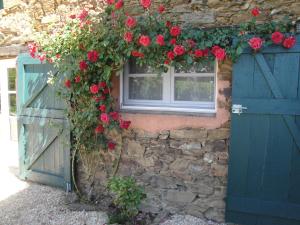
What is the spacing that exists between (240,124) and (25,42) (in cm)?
337

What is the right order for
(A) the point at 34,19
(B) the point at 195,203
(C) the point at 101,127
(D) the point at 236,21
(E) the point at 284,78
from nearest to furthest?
(E) the point at 284,78 < (D) the point at 236,21 < (B) the point at 195,203 < (C) the point at 101,127 < (A) the point at 34,19

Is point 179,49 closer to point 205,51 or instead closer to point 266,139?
point 205,51

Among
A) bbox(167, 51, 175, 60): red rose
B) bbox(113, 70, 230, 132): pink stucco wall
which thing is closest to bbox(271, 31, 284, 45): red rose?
bbox(113, 70, 230, 132): pink stucco wall

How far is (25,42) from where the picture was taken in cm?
454

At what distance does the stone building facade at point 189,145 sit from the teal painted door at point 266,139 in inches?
6.7

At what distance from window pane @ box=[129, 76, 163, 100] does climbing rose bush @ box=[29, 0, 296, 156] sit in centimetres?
30

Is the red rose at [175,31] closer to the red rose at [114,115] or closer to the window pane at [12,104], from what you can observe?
the red rose at [114,115]

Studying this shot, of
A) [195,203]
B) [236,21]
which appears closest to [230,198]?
[195,203]

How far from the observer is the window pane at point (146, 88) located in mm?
3723

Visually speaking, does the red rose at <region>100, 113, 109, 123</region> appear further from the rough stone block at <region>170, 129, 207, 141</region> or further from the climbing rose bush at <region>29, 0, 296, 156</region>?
the rough stone block at <region>170, 129, 207, 141</region>

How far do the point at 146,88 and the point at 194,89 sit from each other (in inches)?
24.3

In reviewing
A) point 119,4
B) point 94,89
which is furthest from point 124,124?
point 119,4

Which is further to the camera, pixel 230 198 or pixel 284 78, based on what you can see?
pixel 230 198

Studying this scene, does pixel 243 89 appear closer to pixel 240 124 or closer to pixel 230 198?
pixel 240 124
